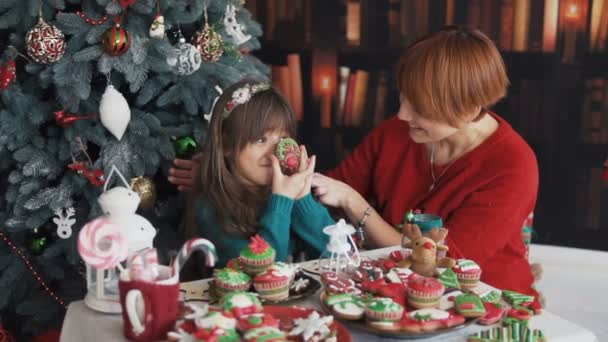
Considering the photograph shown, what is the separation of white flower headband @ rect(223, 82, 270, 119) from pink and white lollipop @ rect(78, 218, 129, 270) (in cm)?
68

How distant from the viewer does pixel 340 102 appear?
341cm

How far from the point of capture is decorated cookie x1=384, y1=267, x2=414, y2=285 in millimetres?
1448

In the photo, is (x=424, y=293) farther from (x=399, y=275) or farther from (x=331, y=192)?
(x=331, y=192)

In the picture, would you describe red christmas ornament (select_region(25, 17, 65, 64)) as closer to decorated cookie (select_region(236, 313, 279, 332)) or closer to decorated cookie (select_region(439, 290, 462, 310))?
decorated cookie (select_region(236, 313, 279, 332))

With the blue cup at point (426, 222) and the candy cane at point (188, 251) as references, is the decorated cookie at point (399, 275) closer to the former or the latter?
the blue cup at point (426, 222)

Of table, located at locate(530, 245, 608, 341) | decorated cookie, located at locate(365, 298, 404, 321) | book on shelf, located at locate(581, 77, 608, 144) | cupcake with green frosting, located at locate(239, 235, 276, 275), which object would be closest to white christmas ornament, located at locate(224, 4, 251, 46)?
cupcake with green frosting, located at locate(239, 235, 276, 275)

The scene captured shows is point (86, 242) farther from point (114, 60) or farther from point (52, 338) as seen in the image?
point (52, 338)

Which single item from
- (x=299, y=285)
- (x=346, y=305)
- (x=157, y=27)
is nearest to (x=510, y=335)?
(x=346, y=305)

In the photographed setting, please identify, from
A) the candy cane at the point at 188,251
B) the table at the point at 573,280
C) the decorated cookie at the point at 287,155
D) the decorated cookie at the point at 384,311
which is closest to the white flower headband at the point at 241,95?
the decorated cookie at the point at 287,155

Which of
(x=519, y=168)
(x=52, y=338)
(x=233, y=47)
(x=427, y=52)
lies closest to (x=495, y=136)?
(x=519, y=168)

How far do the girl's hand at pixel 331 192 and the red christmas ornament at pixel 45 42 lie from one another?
0.79m

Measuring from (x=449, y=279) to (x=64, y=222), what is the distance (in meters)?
1.22

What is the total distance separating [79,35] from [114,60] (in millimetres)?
125

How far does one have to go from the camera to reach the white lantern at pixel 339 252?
1490 mm
